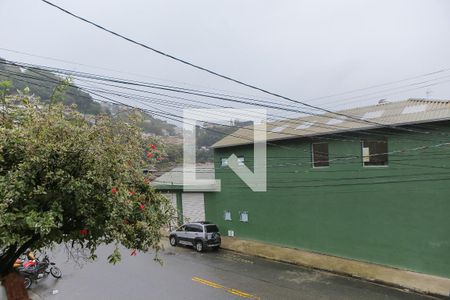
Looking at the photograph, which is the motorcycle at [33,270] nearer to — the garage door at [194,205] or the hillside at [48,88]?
the hillside at [48,88]

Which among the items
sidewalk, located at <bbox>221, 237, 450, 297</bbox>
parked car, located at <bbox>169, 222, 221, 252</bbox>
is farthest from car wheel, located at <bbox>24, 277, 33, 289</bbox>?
sidewalk, located at <bbox>221, 237, 450, 297</bbox>

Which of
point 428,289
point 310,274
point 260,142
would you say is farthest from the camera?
point 260,142

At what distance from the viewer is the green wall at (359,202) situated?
53.4 feet

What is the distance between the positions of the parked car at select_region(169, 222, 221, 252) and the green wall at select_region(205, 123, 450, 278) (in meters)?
3.06

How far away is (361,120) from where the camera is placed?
1728cm

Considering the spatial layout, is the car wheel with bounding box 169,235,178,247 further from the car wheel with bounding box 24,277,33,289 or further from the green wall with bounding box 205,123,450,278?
the car wheel with bounding box 24,277,33,289

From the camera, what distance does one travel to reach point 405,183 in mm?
17219

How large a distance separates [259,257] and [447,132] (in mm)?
11421

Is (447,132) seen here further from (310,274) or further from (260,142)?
(260,142)

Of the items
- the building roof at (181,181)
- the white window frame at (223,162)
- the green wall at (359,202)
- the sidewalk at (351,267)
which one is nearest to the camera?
the sidewalk at (351,267)

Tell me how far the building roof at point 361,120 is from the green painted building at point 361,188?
0.06 m

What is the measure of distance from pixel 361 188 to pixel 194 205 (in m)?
14.6

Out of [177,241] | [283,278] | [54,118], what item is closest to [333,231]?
[283,278]

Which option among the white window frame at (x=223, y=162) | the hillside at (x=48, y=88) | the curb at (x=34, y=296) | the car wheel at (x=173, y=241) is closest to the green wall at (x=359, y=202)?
the white window frame at (x=223, y=162)
